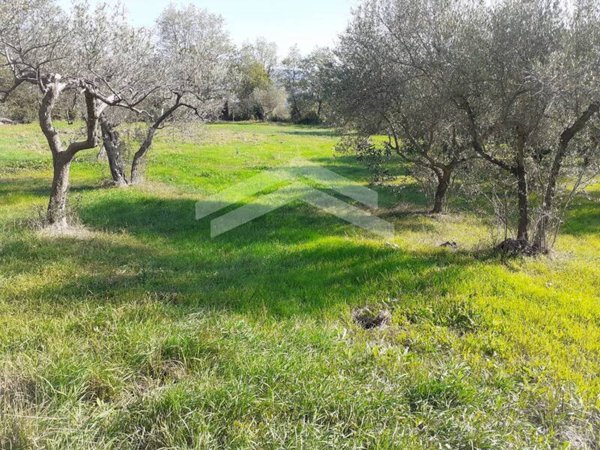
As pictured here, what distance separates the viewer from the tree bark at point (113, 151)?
15.4 meters

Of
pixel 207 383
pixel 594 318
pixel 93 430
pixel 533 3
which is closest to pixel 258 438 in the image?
pixel 207 383

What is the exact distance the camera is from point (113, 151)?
15.6m

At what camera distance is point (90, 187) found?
1564 cm

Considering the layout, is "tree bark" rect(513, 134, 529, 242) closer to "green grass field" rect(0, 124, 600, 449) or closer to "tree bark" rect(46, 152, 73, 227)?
"green grass field" rect(0, 124, 600, 449)

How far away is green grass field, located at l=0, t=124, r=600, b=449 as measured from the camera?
3.32m

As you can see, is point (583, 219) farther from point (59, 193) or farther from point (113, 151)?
point (113, 151)

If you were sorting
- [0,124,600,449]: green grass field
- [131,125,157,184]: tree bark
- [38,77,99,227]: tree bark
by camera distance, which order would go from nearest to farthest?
[0,124,600,449]: green grass field < [38,77,99,227]: tree bark < [131,125,157,184]: tree bark

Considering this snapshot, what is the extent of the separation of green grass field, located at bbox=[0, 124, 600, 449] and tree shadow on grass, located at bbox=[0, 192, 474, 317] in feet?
0.15

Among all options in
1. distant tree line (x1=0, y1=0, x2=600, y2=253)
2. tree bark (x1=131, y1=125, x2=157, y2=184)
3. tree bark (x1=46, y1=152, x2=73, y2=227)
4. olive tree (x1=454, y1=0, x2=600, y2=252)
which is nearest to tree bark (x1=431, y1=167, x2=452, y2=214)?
distant tree line (x1=0, y1=0, x2=600, y2=253)

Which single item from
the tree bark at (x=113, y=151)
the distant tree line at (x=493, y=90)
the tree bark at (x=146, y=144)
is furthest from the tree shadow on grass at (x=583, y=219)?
the tree bark at (x=113, y=151)

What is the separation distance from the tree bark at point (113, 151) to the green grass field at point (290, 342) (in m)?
6.01

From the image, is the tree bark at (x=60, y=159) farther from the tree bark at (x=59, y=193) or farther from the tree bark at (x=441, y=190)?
the tree bark at (x=441, y=190)

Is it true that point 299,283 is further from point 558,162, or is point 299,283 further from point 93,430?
point 558,162

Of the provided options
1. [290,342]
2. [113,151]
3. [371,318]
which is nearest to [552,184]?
[371,318]
